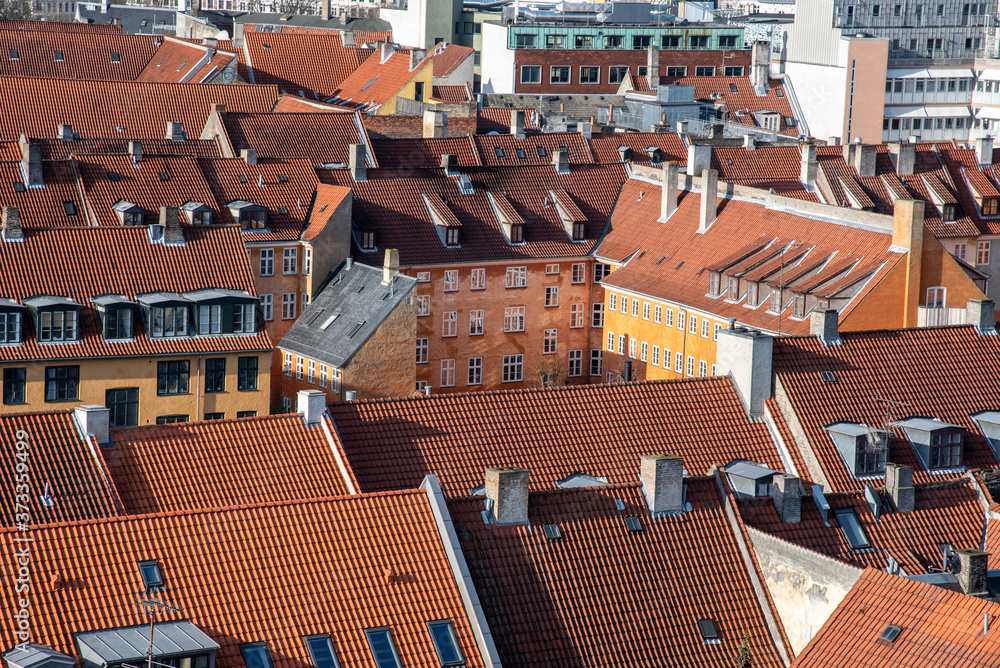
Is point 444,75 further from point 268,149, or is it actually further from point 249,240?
point 249,240

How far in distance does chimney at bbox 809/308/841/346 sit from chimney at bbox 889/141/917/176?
4605 centimetres

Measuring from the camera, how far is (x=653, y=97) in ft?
456

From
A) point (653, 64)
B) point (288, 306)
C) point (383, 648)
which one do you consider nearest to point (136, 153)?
point (288, 306)

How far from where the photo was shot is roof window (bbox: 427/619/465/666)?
124 ft

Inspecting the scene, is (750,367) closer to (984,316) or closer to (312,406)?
(984,316)

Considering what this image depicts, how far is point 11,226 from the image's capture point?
69312 mm

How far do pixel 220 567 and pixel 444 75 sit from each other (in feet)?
365

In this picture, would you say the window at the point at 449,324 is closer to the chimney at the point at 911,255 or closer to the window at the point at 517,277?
the window at the point at 517,277

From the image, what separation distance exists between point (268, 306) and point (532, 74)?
78006 millimetres

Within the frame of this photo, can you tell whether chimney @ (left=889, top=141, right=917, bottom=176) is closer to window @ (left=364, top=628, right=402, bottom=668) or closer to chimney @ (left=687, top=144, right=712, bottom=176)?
chimney @ (left=687, top=144, right=712, bottom=176)

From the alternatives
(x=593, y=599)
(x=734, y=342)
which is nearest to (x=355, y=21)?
(x=734, y=342)

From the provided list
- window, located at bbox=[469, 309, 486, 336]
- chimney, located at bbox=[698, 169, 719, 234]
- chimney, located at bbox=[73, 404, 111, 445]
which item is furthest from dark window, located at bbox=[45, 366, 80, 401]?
chimney, located at bbox=[698, 169, 719, 234]

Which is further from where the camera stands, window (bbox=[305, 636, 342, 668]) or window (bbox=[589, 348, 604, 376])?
window (bbox=[589, 348, 604, 376])

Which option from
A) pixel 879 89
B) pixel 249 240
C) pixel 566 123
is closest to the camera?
pixel 249 240
